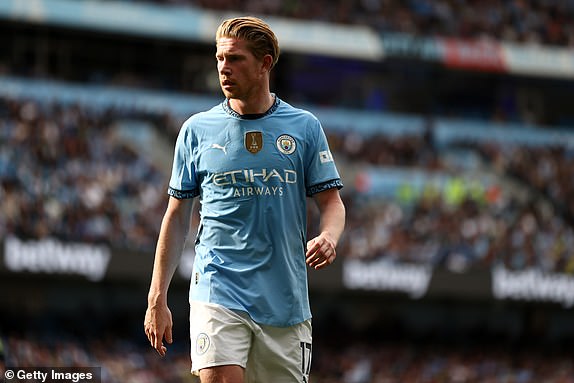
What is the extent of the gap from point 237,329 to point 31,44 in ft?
77.5

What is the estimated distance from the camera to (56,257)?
67.0 ft

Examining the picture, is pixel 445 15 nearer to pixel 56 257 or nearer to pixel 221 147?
pixel 56 257

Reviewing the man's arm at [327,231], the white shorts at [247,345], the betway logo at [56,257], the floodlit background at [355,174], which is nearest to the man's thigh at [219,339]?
the white shorts at [247,345]

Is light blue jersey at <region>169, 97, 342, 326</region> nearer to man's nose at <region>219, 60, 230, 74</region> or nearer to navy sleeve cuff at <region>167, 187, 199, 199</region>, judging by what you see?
navy sleeve cuff at <region>167, 187, 199, 199</region>

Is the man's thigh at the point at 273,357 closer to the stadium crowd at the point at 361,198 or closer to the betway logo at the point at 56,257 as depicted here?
the stadium crowd at the point at 361,198

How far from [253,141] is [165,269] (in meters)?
0.68

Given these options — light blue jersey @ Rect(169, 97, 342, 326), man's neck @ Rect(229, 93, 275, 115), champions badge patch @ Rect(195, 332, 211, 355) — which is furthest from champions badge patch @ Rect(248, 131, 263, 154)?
champions badge patch @ Rect(195, 332, 211, 355)

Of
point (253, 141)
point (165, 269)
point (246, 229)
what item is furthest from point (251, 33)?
point (165, 269)

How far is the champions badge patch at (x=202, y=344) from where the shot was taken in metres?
5.15

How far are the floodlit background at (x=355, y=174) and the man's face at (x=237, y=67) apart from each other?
13.1 m

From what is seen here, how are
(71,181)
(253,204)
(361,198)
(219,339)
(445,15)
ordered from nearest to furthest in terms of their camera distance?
(219,339), (253,204), (71,181), (361,198), (445,15)

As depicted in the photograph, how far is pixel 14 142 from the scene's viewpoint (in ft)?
71.7

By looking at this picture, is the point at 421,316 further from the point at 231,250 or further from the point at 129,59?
the point at 231,250

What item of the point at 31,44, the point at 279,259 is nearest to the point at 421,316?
the point at 31,44
